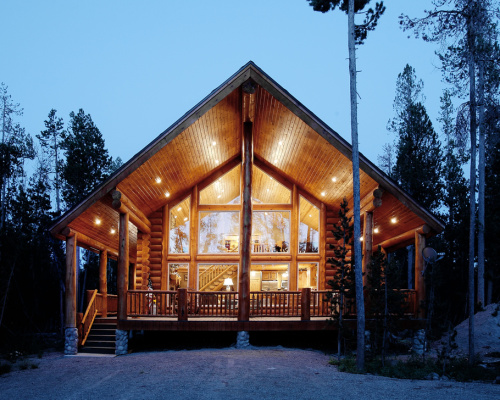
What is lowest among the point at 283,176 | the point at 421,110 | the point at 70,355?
the point at 70,355

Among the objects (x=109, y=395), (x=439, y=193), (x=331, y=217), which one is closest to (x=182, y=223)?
(x=331, y=217)

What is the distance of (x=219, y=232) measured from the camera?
20188 millimetres

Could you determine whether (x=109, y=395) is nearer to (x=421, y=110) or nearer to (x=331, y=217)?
(x=331, y=217)

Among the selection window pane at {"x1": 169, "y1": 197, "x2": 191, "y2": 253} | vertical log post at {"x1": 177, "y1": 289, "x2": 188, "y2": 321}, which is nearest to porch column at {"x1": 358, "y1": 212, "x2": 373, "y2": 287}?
vertical log post at {"x1": 177, "y1": 289, "x2": 188, "y2": 321}

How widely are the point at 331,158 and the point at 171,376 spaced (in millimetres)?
8156

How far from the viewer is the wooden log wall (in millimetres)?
19875

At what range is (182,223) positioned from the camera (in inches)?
797

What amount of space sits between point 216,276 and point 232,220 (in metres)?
2.09

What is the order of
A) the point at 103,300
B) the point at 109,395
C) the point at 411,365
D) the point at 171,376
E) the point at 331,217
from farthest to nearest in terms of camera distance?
the point at 331,217, the point at 103,300, the point at 411,365, the point at 171,376, the point at 109,395

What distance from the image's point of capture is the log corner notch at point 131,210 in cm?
1506

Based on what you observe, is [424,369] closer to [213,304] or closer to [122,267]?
[213,304]

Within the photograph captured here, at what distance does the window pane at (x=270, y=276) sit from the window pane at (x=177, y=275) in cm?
241

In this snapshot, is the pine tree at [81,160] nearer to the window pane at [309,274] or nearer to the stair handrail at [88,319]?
the stair handrail at [88,319]

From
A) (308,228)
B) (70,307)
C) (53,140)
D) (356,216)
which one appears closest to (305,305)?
(308,228)
